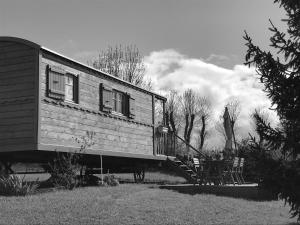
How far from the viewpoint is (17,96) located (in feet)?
39.6

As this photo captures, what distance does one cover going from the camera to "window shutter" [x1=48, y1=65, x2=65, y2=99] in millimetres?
12148

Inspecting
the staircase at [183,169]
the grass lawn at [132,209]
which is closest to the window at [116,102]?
the staircase at [183,169]

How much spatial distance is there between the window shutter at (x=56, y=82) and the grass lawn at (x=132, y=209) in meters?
2.67

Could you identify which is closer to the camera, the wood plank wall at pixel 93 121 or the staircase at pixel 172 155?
the wood plank wall at pixel 93 121

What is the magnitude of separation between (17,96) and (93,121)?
111 inches

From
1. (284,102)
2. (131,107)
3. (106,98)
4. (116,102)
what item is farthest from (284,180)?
(131,107)

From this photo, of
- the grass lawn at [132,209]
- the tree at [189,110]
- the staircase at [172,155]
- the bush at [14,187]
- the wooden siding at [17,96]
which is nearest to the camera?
the grass lawn at [132,209]

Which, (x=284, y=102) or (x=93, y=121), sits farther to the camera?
(x=93, y=121)

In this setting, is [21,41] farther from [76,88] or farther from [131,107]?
[131,107]

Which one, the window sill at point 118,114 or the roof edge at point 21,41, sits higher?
the roof edge at point 21,41

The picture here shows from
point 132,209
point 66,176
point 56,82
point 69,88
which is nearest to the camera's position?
point 132,209

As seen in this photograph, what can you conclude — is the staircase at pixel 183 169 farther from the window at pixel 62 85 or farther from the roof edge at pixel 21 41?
the roof edge at pixel 21 41

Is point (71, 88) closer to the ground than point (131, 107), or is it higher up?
higher up

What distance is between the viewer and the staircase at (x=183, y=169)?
56.0 feet
